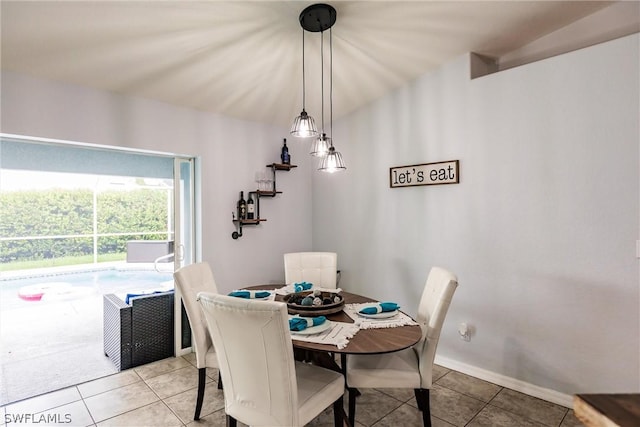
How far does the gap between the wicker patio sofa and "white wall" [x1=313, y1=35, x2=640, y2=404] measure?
7.35 feet

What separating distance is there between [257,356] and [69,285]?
5.28 m

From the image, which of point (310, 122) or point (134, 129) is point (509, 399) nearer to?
point (310, 122)

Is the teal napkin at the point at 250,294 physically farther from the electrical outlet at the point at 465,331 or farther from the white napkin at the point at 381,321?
the electrical outlet at the point at 465,331

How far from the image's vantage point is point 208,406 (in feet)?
7.75

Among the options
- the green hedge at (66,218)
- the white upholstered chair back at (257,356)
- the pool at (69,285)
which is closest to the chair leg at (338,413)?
the white upholstered chair back at (257,356)

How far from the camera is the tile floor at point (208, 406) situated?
217cm

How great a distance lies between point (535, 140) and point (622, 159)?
0.52 meters

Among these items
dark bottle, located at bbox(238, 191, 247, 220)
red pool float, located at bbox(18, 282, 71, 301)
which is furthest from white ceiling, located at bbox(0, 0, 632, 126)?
red pool float, located at bbox(18, 282, 71, 301)

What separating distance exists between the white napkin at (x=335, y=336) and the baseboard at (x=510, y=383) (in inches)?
62.9

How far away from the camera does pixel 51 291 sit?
4891mm

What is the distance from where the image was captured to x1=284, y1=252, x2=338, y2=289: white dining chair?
3.17m

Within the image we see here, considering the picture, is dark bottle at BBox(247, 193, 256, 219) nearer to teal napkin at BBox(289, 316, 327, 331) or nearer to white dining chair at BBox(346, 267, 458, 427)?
teal napkin at BBox(289, 316, 327, 331)

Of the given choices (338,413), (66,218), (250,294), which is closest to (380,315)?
(338,413)

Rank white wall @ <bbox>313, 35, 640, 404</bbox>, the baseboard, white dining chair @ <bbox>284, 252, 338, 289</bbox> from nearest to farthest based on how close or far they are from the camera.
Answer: white wall @ <bbox>313, 35, 640, 404</bbox> → the baseboard → white dining chair @ <bbox>284, 252, 338, 289</bbox>
